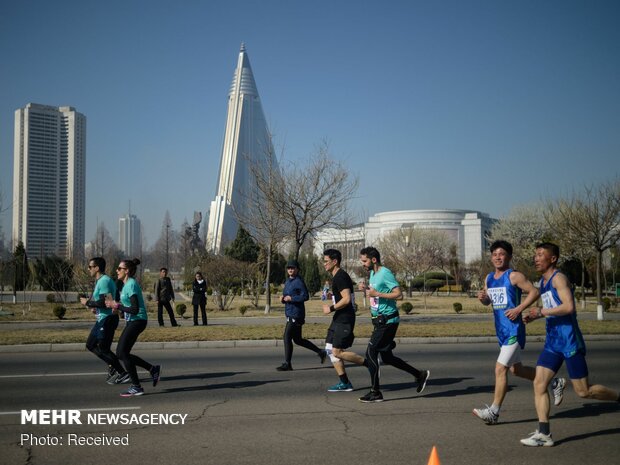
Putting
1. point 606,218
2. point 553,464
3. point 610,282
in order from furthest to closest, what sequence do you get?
point 610,282 → point 606,218 → point 553,464

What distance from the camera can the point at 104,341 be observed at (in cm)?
838

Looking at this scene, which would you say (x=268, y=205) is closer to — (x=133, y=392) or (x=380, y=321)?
(x=133, y=392)

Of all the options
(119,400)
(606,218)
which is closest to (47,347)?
(119,400)

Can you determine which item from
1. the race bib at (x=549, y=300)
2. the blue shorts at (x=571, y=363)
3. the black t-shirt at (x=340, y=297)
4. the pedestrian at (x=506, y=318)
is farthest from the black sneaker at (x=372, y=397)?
the race bib at (x=549, y=300)

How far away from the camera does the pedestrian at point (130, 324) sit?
7766 mm

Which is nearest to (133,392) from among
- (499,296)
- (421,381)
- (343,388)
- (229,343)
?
(343,388)

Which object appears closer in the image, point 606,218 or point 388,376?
point 388,376

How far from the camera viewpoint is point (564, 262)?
41.3 metres

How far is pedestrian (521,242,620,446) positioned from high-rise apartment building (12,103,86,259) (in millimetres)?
151909

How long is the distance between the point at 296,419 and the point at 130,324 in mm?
Result: 2935

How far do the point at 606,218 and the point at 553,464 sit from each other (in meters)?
22.4

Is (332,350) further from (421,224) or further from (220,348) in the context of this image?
(421,224)

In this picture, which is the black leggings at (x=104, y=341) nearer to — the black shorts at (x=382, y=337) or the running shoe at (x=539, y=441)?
the black shorts at (x=382, y=337)

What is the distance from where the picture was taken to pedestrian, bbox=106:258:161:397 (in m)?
7.77
